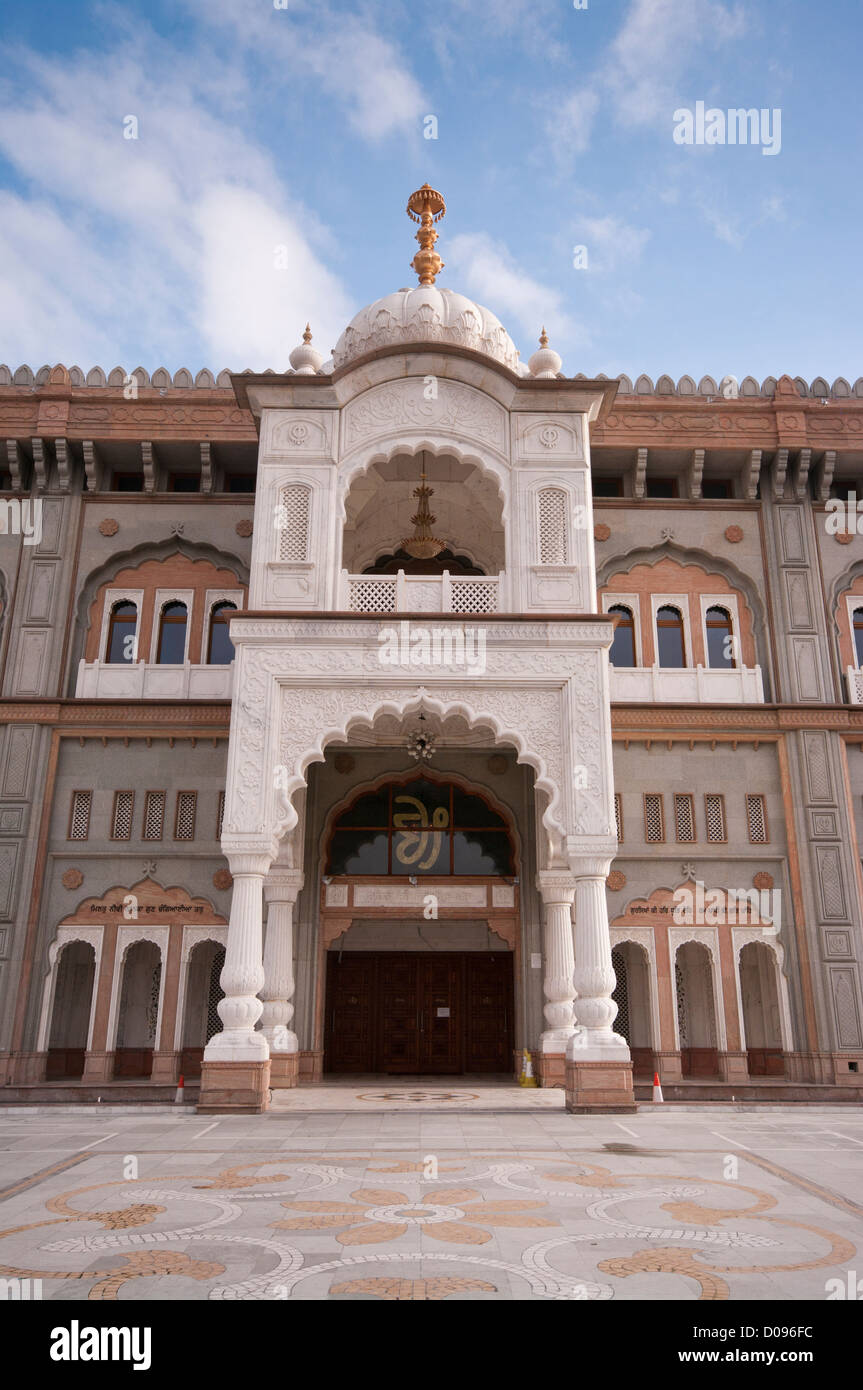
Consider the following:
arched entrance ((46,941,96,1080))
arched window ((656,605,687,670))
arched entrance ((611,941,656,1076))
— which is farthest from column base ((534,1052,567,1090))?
arched entrance ((46,941,96,1080))

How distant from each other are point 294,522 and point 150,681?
461cm

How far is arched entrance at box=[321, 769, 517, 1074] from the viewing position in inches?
647

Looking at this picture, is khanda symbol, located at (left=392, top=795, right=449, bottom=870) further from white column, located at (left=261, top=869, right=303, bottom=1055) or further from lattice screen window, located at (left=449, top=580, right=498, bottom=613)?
lattice screen window, located at (left=449, top=580, right=498, bottom=613)

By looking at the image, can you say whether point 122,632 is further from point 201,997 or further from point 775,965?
point 775,965

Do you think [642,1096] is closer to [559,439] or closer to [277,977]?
[277,977]

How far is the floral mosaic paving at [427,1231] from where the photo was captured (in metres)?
4.55

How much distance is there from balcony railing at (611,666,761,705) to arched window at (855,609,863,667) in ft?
5.97

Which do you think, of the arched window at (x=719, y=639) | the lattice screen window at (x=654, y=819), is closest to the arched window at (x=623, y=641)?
the arched window at (x=719, y=639)

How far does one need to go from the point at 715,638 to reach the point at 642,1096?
298 inches

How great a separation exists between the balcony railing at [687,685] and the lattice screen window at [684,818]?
1608 mm

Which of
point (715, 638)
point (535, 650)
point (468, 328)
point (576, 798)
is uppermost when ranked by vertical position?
point (468, 328)

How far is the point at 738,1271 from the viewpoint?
4.77m

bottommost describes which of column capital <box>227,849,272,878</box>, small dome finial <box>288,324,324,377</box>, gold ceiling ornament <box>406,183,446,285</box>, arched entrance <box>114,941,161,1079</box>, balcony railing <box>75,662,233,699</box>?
arched entrance <box>114,941,161,1079</box>
